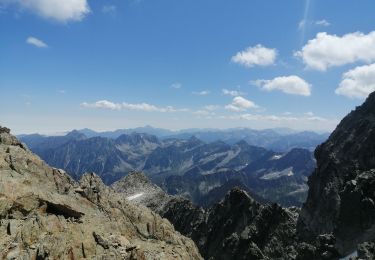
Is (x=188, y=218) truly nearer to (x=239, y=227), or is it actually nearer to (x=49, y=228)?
(x=239, y=227)

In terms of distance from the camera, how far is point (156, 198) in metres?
194

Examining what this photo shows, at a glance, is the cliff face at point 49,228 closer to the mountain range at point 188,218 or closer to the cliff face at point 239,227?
the mountain range at point 188,218

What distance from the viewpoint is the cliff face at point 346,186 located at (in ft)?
246

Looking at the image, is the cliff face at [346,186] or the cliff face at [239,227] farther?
the cliff face at [239,227]

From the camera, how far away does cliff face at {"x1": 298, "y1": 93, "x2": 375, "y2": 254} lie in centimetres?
7488

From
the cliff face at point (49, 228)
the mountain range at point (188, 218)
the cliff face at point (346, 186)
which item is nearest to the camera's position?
the cliff face at point (49, 228)

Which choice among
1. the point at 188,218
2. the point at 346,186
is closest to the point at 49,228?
the point at 346,186

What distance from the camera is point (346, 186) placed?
270 feet

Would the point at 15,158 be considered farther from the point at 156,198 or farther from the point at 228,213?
the point at 156,198

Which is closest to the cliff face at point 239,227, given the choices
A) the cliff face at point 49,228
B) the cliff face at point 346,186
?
the cliff face at point 346,186

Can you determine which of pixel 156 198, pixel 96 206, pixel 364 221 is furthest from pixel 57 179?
pixel 156 198

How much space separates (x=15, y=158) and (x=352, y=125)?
113m

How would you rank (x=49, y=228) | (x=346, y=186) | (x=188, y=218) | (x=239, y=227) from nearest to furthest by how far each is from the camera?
(x=49, y=228), (x=346, y=186), (x=239, y=227), (x=188, y=218)

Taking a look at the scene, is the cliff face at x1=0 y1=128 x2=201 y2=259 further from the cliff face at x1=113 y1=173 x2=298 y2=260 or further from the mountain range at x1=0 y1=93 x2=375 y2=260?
the cliff face at x1=113 y1=173 x2=298 y2=260
